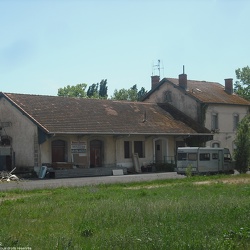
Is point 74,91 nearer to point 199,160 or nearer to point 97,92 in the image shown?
point 97,92

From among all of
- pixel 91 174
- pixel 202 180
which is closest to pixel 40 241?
pixel 202 180

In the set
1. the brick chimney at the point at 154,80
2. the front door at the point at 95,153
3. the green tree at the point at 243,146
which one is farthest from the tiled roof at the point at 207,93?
the green tree at the point at 243,146

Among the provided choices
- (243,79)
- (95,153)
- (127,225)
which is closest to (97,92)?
(243,79)

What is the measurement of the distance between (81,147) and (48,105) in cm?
441

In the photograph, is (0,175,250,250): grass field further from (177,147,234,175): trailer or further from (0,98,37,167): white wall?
(0,98,37,167): white wall

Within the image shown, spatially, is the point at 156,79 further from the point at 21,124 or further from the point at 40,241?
the point at 40,241

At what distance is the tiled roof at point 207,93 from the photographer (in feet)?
157

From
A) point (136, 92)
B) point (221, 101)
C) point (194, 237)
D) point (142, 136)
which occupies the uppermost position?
point (136, 92)

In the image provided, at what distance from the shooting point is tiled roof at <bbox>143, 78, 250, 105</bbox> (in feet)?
157

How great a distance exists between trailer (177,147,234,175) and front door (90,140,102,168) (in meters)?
7.94

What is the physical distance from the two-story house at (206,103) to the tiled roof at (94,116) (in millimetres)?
2377

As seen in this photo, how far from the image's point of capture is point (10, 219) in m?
12.1

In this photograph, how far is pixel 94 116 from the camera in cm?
3934

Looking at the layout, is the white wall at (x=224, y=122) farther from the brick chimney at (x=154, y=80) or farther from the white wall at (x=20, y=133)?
the white wall at (x=20, y=133)
